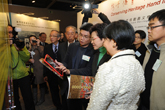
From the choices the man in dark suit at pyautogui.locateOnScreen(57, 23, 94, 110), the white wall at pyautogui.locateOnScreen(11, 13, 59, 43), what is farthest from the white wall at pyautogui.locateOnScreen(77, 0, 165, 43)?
the white wall at pyautogui.locateOnScreen(11, 13, 59, 43)

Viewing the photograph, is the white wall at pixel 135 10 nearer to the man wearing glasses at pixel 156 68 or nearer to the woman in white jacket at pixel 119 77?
the man wearing glasses at pixel 156 68

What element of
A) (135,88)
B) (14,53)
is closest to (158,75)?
(135,88)

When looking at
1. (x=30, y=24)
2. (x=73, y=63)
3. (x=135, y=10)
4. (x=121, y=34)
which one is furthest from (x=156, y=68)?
(x=30, y=24)

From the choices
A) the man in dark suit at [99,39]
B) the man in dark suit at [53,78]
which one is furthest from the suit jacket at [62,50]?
the man in dark suit at [99,39]

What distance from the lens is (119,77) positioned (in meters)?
0.68

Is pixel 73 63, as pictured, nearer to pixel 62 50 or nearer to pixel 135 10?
pixel 62 50

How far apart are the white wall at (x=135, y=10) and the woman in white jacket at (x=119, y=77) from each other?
1.92m

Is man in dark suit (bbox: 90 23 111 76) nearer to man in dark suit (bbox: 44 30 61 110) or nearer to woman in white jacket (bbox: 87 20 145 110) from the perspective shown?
woman in white jacket (bbox: 87 20 145 110)

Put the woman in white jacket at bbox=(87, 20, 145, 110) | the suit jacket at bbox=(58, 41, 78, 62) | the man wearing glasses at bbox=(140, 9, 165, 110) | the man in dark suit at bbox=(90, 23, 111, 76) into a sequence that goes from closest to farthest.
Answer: the woman in white jacket at bbox=(87, 20, 145, 110) → the man wearing glasses at bbox=(140, 9, 165, 110) → the man in dark suit at bbox=(90, 23, 111, 76) → the suit jacket at bbox=(58, 41, 78, 62)

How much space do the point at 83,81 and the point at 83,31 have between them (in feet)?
2.47

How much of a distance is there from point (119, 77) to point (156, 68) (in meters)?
0.65

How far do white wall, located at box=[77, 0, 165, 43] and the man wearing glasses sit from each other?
133cm

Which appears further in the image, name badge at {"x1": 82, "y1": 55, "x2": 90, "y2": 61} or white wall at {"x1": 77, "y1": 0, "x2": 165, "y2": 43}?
white wall at {"x1": 77, "y1": 0, "x2": 165, "y2": 43}

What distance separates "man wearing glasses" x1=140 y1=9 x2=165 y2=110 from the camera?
40.2 inches
